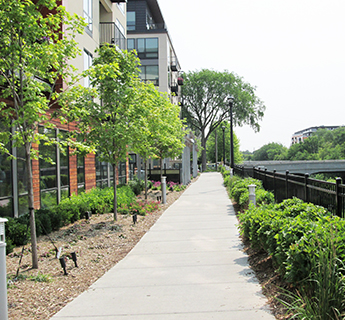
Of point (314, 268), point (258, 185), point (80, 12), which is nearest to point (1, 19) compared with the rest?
point (314, 268)

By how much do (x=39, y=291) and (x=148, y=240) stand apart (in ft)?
11.8

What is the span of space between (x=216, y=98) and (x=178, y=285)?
5757cm

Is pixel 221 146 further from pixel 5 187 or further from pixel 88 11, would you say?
pixel 5 187

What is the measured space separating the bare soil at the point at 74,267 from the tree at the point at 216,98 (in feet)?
170

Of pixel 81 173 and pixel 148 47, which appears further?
pixel 148 47

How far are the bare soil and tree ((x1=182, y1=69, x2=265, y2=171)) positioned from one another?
51868mm

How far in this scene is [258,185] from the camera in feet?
41.6

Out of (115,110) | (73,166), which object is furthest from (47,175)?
(115,110)

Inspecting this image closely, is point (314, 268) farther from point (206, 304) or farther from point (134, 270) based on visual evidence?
point (134, 270)

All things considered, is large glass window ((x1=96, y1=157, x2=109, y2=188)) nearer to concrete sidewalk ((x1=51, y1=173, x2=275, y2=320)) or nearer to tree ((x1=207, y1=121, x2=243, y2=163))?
concrete sidewalk ((x1=51, y1=173, x2=275, y2=320))

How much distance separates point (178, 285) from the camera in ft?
17.1

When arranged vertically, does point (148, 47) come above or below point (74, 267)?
above

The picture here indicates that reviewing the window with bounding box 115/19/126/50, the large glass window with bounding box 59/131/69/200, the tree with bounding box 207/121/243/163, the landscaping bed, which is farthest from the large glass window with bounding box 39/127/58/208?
the tree with bounding box 207/121/243/163

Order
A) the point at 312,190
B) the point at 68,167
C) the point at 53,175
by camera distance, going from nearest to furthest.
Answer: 1. the point at 312,190
2. the point at 53,175
3. the point at 68,167
